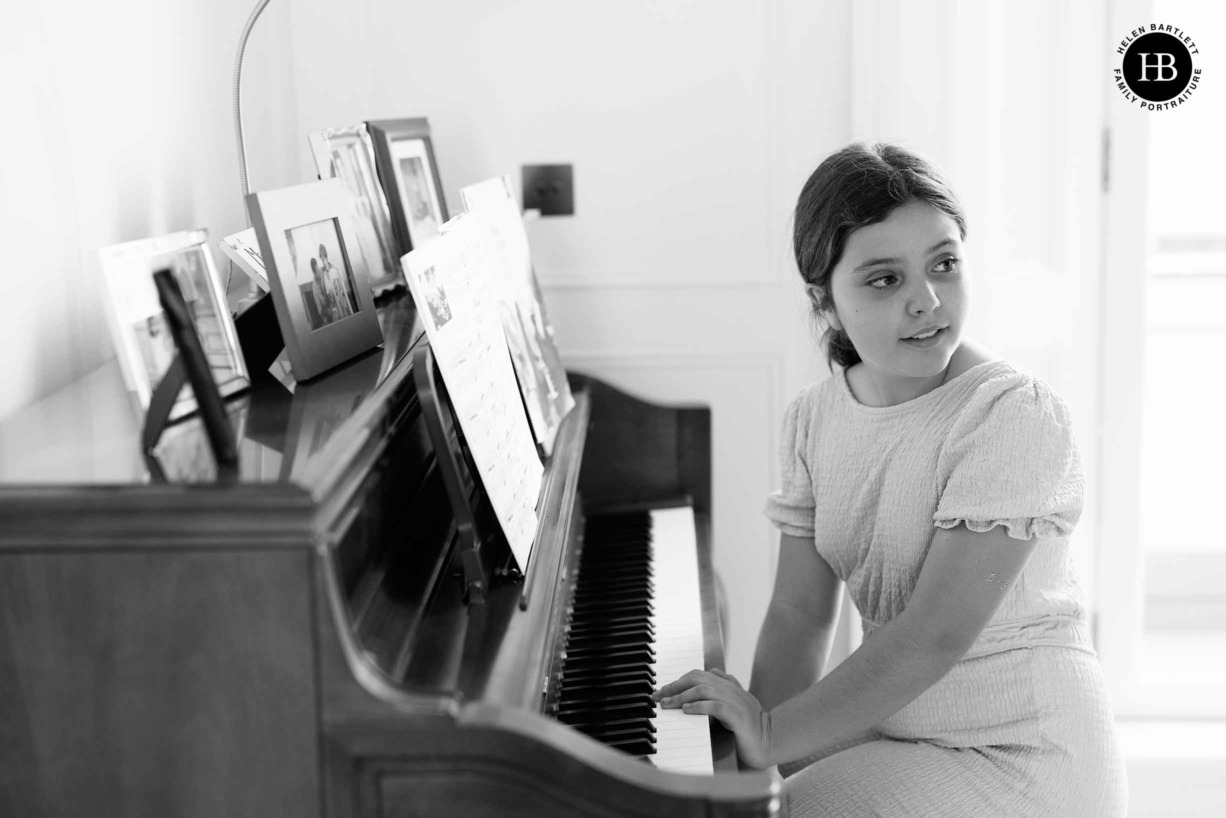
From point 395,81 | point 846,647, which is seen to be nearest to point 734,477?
point 846,647

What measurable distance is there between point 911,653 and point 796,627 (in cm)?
34

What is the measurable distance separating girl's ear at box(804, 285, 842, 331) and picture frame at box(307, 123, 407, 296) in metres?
0.66

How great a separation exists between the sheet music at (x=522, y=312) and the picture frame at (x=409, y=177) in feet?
0.54

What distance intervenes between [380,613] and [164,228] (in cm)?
86

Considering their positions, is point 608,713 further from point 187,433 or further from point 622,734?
point 187,433

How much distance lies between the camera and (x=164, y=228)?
68.7 inches

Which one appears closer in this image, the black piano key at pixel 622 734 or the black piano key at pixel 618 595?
the black piano key at pixel 622 734

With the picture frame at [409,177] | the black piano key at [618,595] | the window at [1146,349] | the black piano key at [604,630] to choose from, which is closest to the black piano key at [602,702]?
the black piano key at [604,630]

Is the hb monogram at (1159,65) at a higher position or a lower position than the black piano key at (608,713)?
Result: higher

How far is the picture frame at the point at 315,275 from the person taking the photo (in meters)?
1.39

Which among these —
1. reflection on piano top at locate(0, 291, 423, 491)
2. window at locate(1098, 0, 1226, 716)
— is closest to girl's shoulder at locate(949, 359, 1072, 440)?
reflection on piano top at locate(0, 291, 423, 491)

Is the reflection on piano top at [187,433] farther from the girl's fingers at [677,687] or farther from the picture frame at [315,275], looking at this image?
the girl's fingers at [677,687]

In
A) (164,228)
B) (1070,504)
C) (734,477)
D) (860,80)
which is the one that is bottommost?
(734,477)

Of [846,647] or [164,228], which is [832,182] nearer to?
[164,228]
